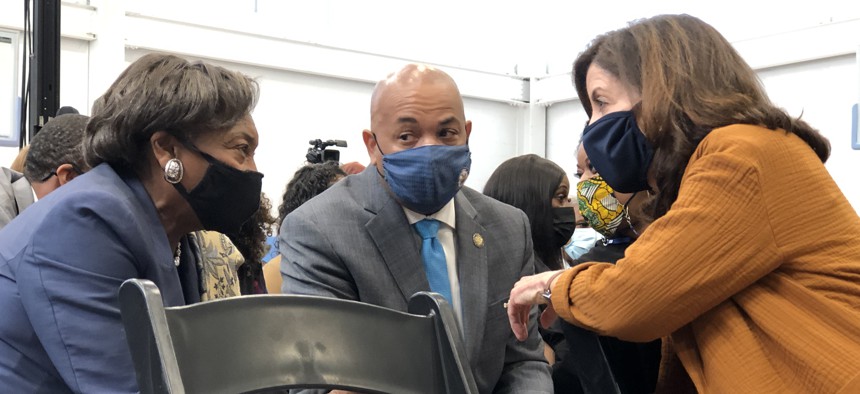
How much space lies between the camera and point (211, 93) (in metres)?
2.04

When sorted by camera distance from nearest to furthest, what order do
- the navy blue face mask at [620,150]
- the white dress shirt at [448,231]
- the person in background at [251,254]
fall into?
the navy blue face mask at [620,150]
the white dress shirt at [448,231]
the person in background at [251,254]

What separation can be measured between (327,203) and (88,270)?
0.66m

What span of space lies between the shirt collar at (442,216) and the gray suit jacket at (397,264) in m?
0.02

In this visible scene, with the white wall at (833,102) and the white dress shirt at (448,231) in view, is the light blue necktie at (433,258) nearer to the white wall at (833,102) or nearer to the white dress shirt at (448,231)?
the white dress shirt at (448,231)

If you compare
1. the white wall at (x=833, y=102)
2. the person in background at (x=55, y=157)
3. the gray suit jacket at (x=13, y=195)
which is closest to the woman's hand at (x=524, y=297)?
the person in background at (x=55, y=157)

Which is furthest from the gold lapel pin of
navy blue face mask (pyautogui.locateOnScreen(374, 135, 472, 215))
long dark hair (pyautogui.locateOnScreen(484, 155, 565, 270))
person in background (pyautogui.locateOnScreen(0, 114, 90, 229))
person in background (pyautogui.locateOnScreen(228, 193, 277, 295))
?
person in background (pyautogui.locateOnScreen(0, 114, 90, 229))

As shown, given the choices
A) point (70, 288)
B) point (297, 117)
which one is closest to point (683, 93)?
point (70, 288)

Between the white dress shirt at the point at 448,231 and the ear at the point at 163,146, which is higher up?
the ear at the point at 163,146

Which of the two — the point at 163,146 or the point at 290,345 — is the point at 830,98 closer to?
the point at 163,146

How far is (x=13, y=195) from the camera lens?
11.6 feet

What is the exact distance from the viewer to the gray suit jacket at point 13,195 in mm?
3480

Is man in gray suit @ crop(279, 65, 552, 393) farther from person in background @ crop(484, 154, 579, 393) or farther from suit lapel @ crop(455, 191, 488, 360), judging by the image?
person in background @ crop(484, 154, 579, 393)

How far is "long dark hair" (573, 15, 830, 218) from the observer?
168 cm

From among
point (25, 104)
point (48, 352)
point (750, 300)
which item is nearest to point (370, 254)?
point (48, 352)
